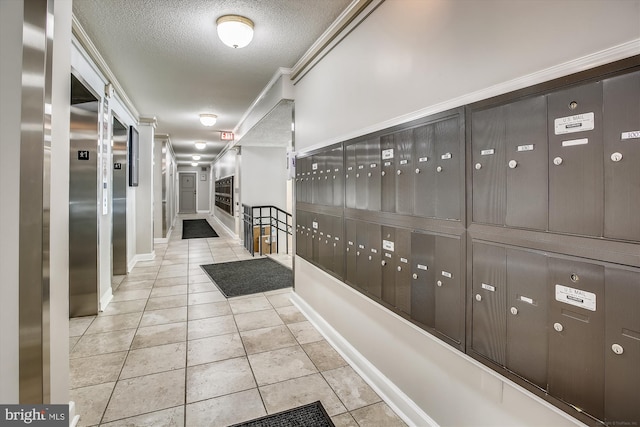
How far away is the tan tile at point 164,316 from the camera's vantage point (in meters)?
3.13

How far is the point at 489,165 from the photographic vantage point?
4.06 feet

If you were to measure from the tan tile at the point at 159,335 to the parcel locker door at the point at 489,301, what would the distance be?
8.09ft

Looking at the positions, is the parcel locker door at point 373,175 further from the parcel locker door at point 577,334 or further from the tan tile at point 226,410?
the tan tile at point 226,410

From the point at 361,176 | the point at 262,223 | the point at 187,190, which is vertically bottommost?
the point at 262,223

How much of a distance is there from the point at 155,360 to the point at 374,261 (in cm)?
187

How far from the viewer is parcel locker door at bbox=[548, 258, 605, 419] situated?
3.08 ft

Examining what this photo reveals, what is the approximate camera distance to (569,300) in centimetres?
100

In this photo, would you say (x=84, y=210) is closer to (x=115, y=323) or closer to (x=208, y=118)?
(x=115, y=323)

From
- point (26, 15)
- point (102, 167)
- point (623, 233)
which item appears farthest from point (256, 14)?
point (623, 233)

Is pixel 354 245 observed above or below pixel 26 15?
below

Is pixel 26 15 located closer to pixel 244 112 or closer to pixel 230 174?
pixel 244 112

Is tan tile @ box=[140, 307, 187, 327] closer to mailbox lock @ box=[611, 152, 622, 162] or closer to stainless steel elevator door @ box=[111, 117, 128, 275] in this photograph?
stainless steel elevator door @ box=[111, 117, 128, 275]

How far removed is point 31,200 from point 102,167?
2.37m

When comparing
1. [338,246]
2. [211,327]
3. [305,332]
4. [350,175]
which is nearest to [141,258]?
[211,327]
